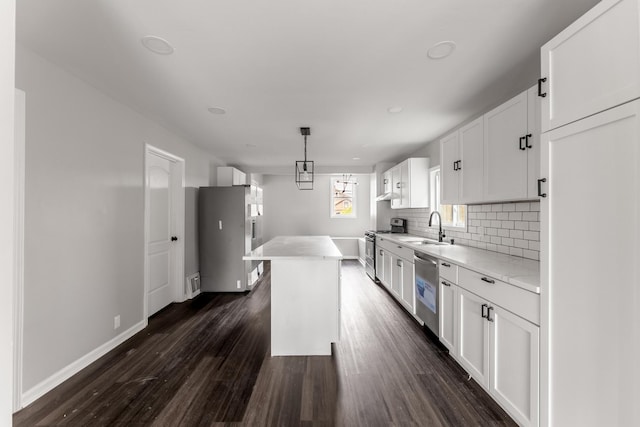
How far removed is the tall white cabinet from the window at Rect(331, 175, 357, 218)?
6310mm

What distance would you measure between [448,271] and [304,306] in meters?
1.36

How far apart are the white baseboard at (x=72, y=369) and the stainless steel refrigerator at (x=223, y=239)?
5.06 ft

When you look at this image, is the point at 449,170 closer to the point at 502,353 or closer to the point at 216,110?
the point at 502,353

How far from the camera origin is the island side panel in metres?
2.59

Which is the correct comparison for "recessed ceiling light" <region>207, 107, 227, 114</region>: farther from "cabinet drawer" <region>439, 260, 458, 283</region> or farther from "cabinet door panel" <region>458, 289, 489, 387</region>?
"cabinet door panel" <region>458, 289, 489, 387</region>

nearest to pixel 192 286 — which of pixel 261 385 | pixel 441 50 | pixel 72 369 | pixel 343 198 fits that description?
pixel 72 369

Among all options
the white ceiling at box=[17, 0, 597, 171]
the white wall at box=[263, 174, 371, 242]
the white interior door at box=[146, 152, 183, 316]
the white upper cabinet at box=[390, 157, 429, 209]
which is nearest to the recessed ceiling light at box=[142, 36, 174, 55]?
the white ceiling at box=[17, 0, 597, 171]

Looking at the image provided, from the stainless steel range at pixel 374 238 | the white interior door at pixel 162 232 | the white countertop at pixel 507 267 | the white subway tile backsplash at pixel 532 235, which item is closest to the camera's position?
the white countertop at pixel 507 267

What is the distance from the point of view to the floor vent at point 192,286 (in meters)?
4.17

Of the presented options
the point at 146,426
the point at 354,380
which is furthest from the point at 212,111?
the point at 354,380

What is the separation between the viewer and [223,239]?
450 cm

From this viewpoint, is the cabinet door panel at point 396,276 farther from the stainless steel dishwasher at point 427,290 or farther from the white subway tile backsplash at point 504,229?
the white subway tile backsplash at point 504,229

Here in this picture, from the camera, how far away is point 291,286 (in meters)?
2.62

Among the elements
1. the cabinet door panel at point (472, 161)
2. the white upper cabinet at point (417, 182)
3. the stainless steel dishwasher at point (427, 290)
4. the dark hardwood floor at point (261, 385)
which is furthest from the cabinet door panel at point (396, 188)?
the dark hardwood floor at point (261, 385)
